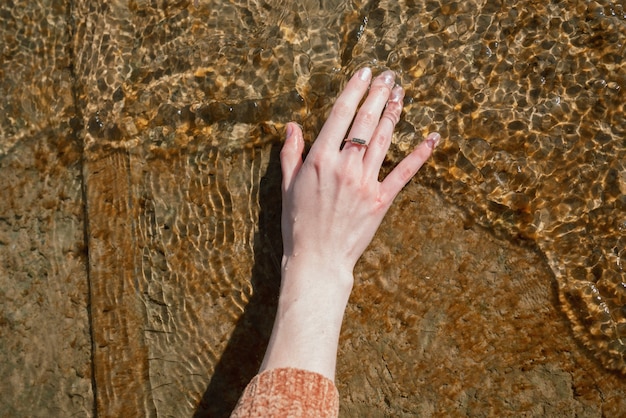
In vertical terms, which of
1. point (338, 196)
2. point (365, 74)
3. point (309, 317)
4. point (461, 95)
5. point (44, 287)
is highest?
point (365, 74)

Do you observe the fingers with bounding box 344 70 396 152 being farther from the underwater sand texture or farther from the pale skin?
the underwater sand texture

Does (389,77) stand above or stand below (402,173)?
above

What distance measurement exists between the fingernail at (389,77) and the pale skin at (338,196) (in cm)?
1

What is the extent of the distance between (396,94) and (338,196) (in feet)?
1.81

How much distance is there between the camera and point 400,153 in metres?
3.28

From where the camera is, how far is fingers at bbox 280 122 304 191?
328 cm

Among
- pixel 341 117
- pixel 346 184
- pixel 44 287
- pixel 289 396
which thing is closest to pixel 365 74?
pixel 341 117

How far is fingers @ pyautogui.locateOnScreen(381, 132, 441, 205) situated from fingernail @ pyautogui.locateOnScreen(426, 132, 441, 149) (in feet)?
0.07

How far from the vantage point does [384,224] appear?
329 cm

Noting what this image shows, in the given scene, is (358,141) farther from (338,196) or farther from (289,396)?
(289,396)

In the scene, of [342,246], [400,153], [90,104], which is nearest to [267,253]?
[342,246]

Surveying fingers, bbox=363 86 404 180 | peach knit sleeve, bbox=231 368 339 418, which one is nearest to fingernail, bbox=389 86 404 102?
fingers, bbox=363 86 404 180

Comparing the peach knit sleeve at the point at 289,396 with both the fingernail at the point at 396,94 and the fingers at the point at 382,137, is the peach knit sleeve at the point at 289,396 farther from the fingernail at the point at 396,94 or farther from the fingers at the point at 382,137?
the fingernail at the point at 396,94

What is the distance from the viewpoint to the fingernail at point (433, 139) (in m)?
3.23
